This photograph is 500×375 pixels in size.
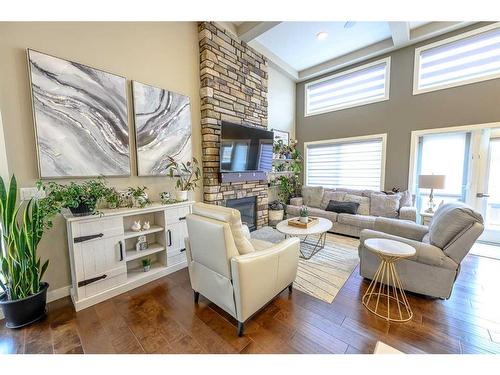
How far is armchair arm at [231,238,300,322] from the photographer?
59.0 inches

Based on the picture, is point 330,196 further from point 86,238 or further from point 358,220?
point 86,238

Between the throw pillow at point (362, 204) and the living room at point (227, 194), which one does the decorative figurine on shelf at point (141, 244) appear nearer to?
the living room at point (227, 194)

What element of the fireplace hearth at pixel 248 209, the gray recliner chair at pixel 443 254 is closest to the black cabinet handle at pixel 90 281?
the fireplace hearth at pixel 248 209

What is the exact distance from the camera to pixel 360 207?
13.5 ft

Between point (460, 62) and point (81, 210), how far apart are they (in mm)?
6048

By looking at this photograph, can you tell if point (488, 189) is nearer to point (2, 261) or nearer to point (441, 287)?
point (441, 287)

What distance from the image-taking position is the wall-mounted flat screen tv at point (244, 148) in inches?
132

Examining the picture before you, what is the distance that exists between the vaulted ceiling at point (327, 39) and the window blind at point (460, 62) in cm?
29

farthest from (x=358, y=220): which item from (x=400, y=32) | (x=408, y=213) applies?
(x=400, y=32)

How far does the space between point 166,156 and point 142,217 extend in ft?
2.93

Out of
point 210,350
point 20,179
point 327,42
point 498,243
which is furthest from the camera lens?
point 327,42

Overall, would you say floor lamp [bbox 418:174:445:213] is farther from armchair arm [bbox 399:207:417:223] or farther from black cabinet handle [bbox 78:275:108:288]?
black cabinet handle [bbox 78:275:108:288]
